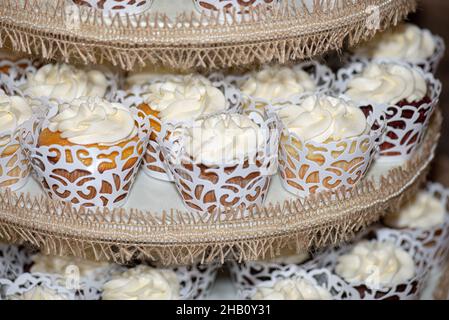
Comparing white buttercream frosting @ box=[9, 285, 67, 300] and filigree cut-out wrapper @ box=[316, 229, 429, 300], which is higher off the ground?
filigree cut-out wrapper @ box=[316, 229, 429, 300]

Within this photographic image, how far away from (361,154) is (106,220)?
46 cm

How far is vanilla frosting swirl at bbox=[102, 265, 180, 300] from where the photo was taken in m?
1.53

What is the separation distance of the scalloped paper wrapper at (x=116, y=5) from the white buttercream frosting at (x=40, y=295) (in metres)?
0.60

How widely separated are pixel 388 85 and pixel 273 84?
231mm

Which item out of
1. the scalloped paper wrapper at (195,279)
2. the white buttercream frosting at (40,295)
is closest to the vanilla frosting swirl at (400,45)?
the scalloped paper wrapper at (195,279)

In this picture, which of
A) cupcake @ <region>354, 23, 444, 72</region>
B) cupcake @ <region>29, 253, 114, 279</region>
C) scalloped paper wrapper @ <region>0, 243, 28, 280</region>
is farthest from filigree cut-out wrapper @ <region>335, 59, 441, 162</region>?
scalloped paper wrapper @ <region>0, 243, 28, 280</region>

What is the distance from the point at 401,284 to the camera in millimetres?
1649

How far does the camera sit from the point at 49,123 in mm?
1318

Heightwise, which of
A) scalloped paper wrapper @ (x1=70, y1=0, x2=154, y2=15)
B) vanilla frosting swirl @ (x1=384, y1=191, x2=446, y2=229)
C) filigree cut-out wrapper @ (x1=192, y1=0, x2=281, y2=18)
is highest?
filigree cut-out wrapper @ (x1=192, y1=0, x2=281, y2=18)

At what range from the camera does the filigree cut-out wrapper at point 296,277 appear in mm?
1630

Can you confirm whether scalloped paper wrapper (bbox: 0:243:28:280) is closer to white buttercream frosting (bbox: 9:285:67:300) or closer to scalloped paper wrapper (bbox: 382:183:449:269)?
white buttercream frosting (bbox: 9:285:67:300)

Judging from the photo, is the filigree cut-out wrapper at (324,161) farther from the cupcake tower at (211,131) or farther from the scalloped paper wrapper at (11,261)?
the scalloped paper wrapper at (11,261)

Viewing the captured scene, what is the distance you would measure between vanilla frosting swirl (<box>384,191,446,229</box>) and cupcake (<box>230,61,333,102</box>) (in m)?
0.40
